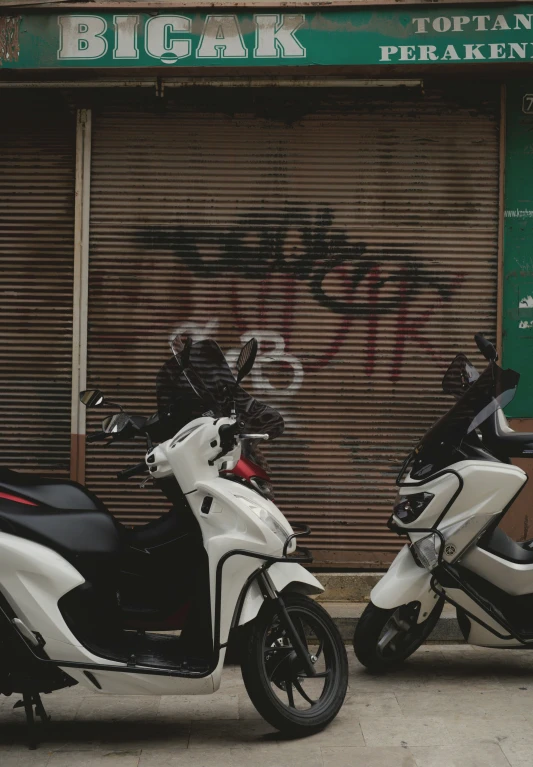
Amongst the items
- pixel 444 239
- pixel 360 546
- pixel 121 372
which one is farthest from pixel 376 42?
pixel 360 546

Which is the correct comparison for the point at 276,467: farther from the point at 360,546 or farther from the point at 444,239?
the point at 444,239

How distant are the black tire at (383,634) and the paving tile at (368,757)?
901 mm

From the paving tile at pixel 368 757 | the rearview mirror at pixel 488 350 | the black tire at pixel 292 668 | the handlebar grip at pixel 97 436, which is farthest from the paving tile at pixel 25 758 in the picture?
the rearview mirror at pixel 488 350

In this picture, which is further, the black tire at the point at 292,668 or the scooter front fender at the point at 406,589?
the scooter front fender at the point at 406,589

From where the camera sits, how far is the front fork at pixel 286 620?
4.37m

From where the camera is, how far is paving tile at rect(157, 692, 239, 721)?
4.77 meters

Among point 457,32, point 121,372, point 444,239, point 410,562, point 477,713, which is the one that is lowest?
point 477,713

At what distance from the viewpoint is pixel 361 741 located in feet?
14.4

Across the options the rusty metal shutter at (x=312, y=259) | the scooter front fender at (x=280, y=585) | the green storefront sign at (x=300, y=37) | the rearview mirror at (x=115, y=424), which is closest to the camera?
the scooter front fender at (x=280, y=585)

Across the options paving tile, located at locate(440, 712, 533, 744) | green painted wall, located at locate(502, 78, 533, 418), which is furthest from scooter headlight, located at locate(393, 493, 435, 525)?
green painted wall, located at locate(502, 78, 533, 418)

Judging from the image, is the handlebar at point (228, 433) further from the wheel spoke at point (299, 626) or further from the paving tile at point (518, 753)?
the paving tile at point (518, 753)

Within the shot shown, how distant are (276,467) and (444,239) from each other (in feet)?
6.63

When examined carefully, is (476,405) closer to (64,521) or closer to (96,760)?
(64,521)

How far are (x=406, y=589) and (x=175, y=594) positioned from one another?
1.20 metres
